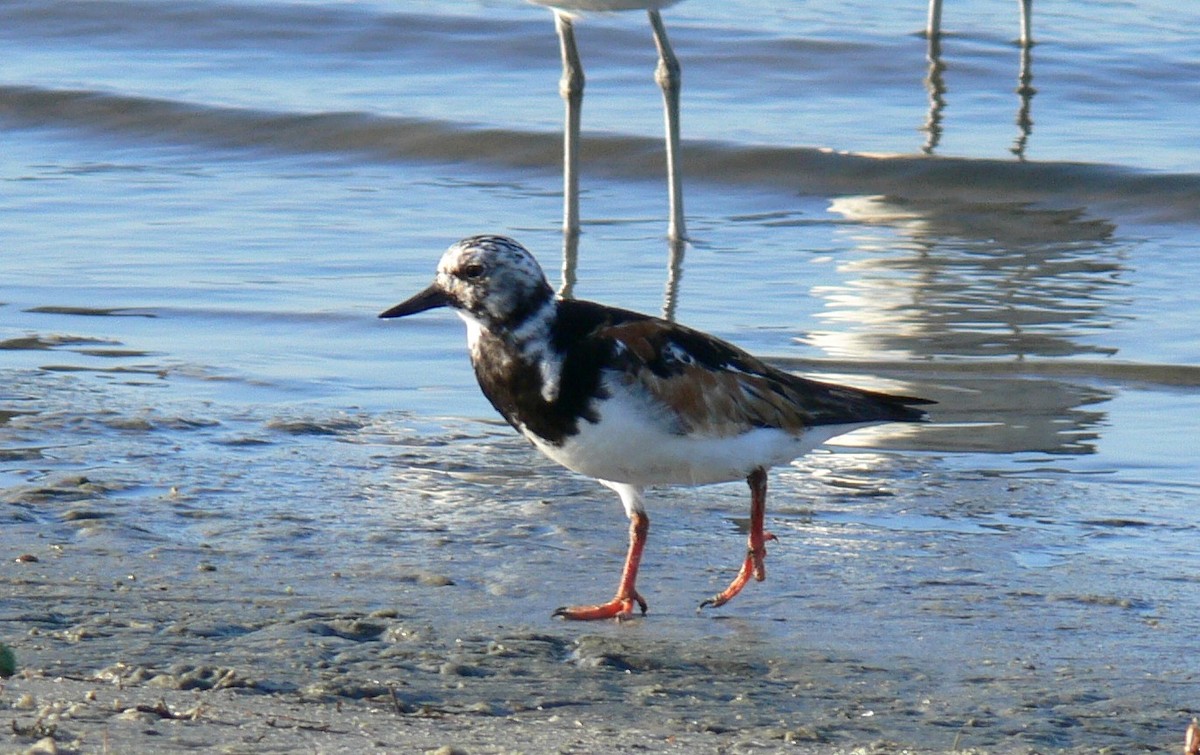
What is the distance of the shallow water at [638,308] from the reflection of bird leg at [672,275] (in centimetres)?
3

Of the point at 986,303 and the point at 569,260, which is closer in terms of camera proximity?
the point at 986,303

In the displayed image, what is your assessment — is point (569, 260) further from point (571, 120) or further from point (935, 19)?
point (935, 19)

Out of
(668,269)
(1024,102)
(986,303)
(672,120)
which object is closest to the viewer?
(986,303)

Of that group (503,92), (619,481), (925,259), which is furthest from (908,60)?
(619,481)

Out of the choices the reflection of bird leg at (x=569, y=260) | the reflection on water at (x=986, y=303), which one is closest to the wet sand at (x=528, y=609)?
the reflection on water at (x=986, y=303)

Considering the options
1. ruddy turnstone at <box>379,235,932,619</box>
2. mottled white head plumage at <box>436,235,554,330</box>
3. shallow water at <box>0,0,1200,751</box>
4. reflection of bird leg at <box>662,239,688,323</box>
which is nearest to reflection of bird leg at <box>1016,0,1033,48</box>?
shallow water at <box>0,0,1200,751</box>

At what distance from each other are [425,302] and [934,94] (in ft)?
33.3

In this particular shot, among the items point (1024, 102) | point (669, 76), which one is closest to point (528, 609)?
point (669, 76)

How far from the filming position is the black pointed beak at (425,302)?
14.5 ft

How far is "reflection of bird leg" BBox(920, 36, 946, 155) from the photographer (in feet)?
40.7

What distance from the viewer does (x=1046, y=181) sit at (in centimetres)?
1121

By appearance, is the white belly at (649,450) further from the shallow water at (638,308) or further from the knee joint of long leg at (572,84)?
the knee joint of long leg at (572,84)

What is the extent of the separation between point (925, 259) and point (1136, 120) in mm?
4421

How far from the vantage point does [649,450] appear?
4320 mm
